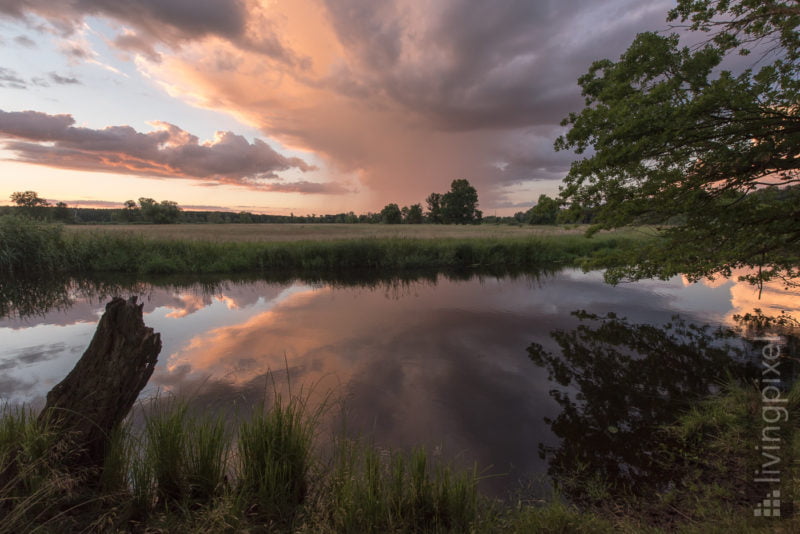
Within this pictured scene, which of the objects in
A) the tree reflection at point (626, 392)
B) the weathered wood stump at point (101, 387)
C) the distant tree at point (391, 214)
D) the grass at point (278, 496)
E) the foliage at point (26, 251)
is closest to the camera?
the grass at point (278, 496)

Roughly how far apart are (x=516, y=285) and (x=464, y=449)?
1338 cm

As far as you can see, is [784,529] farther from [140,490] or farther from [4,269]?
[4,269]

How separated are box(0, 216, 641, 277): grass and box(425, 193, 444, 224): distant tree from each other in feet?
267

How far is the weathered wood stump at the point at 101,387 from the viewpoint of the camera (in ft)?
10.1

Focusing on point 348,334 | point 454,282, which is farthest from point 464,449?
point 454,282

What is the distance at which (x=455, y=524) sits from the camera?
105 inches

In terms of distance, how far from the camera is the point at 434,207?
354 feet

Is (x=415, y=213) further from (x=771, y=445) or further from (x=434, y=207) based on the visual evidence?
(x=771, y=445)

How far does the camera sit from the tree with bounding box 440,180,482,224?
93750 millimetres

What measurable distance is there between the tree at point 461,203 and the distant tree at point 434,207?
768 cm

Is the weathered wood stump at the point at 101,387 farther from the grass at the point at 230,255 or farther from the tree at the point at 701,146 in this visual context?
the grass at the point at 230,255

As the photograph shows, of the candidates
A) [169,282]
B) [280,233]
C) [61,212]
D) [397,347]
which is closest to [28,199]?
[61,212]

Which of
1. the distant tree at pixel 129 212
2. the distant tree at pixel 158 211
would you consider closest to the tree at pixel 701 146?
the distant tree at pixel 158 211

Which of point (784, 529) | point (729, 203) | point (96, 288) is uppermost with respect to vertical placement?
point (729, 203)
